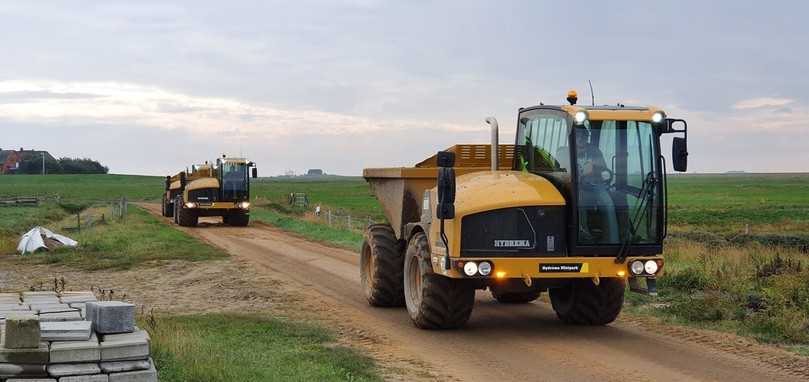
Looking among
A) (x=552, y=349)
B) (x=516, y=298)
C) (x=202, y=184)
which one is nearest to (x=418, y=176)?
(x=516, y=298)

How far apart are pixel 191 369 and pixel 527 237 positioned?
4.47 m

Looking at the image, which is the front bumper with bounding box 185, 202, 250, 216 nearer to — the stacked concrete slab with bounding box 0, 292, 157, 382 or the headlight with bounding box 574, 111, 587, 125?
the headlight with bounding box 574, 111, 587, 125

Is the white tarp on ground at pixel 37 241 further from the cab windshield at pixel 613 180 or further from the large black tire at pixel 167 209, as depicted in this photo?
the large black tire at pixel 167 209

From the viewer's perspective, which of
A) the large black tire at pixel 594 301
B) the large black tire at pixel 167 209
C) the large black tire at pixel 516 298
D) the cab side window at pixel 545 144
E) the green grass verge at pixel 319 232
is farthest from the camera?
the large black tire at pixel 167 209

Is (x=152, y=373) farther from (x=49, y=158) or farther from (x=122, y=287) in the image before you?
(x=49, y=158)

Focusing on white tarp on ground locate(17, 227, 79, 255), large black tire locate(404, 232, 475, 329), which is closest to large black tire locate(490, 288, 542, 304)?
large black tire locate(404, 232, 475, 329)

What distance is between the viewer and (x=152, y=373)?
7633 millimetres

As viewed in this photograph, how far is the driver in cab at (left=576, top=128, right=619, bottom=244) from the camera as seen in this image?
11.1 m

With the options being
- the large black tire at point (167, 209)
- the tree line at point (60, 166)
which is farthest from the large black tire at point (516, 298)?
the tree line at point (60, 166)

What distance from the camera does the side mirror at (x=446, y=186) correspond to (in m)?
11.0

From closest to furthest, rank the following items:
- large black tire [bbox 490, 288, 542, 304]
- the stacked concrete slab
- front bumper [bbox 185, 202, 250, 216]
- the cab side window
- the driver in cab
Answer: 1. the stacked concrete slab
2. the driver in cab
3. the cab side window
4. large black tire [bbox 490, 288, 542, 304]
5. front bumper [bbox 185, 202, 250, 216]

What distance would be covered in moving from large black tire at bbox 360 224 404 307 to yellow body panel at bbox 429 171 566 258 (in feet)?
9.03

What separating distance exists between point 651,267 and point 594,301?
1582mm

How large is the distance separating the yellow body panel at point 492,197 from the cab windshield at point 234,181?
30.1m
